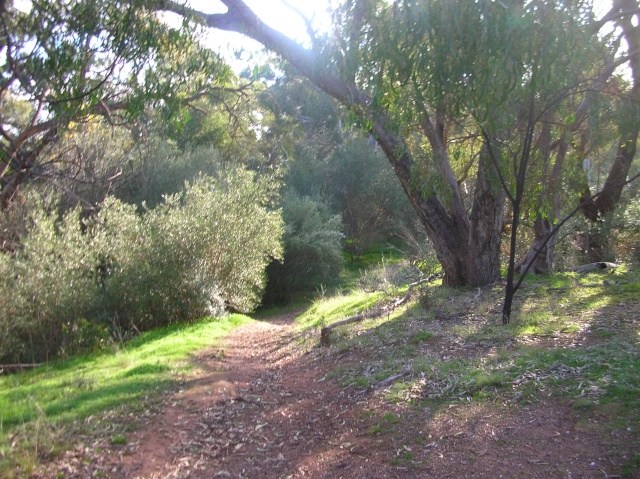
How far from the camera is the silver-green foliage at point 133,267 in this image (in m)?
12.1

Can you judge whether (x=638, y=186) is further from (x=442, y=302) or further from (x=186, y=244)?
(x=186, y=244)

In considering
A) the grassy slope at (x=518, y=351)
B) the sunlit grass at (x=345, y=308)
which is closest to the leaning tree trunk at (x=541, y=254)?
the grassy slope at (x=518, y=351)

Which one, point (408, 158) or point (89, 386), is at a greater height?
point (408, 158)

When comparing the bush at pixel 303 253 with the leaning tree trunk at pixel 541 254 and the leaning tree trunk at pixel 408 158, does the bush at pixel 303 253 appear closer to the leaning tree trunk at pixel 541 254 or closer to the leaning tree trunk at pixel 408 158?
the leaning tree trunk at pixel 541 254

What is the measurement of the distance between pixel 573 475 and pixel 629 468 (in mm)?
365

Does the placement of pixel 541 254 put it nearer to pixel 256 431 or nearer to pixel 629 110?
pixel 629 110

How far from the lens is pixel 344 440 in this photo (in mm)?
5395

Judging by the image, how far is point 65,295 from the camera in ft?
41.5

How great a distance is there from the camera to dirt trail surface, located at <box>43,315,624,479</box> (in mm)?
4328

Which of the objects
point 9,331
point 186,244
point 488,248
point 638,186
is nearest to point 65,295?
point 9,331

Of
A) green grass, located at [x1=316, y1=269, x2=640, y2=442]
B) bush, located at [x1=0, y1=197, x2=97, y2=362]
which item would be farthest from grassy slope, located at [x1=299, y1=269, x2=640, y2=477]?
bush, located at [x1=0, y1=197, x2=97, y2=362]

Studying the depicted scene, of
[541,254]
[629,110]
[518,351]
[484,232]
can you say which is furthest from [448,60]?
[541,254]

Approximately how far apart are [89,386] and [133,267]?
25.3ft

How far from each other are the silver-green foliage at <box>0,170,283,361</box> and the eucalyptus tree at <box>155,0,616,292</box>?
6.51m
